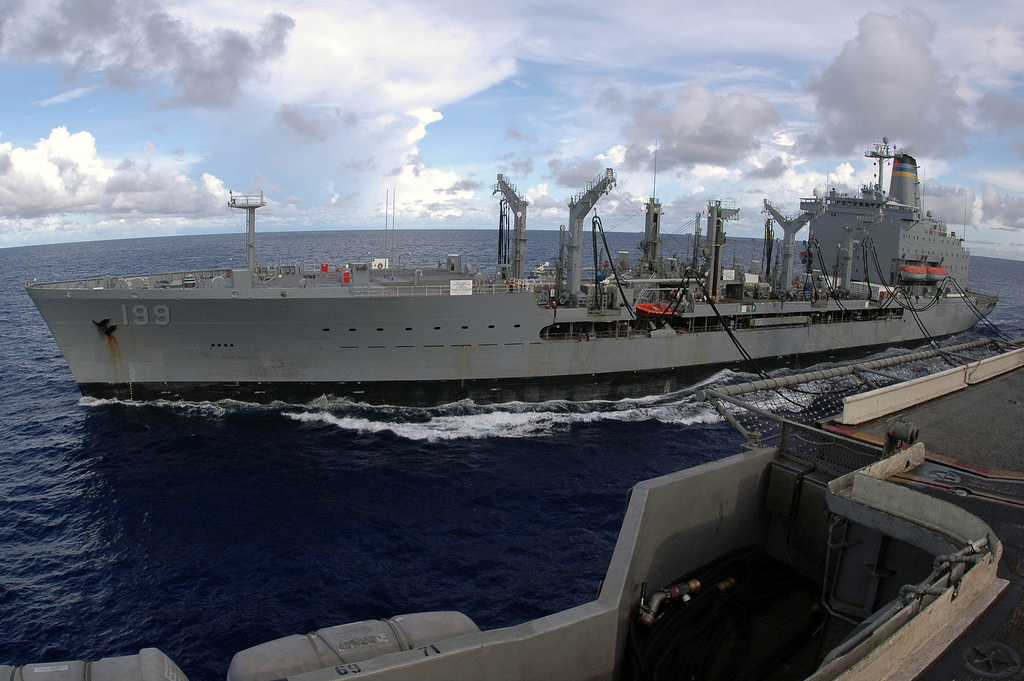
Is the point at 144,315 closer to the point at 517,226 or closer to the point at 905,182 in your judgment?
the point at 517,226

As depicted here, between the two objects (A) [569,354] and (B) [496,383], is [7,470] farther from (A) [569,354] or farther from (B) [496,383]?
(A) [569,354]

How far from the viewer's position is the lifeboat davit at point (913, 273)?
115ft

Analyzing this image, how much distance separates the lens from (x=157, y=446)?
1759cm

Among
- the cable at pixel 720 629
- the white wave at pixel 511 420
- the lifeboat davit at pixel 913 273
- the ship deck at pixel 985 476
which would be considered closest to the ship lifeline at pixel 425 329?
the white wave at pixel 511 420

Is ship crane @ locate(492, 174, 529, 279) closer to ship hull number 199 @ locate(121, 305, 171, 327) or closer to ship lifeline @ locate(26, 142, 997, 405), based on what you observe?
ship lifeline @ locate(26, 142, 997, 405)

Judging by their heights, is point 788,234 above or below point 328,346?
above

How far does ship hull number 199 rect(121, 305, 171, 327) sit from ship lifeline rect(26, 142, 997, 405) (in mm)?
36

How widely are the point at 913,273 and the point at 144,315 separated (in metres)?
38.4

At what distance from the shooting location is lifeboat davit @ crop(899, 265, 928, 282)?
3506cm

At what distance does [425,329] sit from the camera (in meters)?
20.5

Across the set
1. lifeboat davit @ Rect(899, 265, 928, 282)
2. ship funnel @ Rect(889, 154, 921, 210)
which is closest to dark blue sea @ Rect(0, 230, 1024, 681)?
lifeboat davit @ Rect(899, 265, 928, 282)

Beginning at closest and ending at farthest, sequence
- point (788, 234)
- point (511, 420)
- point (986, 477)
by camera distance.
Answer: point (986, 477)
point (511, 420)
point (788, 234)

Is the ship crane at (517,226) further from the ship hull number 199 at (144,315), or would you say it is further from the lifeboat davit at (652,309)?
the ship hull number 199 at (144,315)

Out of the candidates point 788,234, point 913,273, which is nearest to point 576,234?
point 788,234
